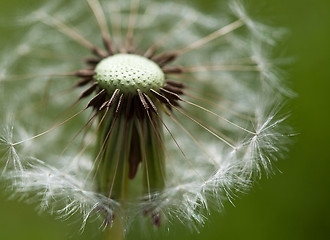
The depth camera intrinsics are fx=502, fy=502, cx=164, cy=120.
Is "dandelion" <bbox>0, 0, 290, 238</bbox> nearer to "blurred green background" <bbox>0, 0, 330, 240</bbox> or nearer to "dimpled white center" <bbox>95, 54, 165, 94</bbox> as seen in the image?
"dimpled white center" <bbox>95, 54, 165, 94</bbox>

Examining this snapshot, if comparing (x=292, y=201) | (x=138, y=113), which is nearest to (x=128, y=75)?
(x=138, y=113)

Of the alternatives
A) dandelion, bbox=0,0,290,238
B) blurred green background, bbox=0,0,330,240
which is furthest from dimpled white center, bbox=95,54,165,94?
blurred green background, bbox=0,0,330,240

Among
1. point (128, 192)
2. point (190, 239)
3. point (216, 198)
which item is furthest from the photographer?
point (190, 239)

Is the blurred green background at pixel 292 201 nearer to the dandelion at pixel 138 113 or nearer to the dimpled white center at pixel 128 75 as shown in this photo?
the dandelion at pixel 138 113

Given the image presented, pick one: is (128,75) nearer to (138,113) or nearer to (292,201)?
(138,113)

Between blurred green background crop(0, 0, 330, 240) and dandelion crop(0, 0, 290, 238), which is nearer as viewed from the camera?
dandelion crop(0, 0, 290, 238)

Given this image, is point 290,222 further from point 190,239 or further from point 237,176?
point 237,176

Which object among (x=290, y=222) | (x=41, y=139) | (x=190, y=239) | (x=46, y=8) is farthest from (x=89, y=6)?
(x=290, y=222)

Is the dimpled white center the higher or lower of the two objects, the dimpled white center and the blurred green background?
the higher
